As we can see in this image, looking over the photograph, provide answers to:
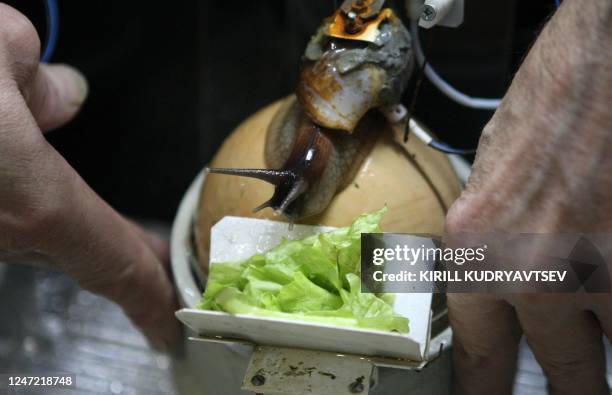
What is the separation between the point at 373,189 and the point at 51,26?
2.30ft

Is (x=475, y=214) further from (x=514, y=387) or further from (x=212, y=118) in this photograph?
(x=212, y=118)

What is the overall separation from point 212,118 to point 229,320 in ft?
2.69

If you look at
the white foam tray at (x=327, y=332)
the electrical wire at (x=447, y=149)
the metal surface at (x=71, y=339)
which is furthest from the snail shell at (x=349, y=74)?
the metal surface at (x=71, y=339)

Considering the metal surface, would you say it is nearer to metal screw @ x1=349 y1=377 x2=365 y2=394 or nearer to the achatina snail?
the achatina snail

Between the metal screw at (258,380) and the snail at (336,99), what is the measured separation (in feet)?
0.63

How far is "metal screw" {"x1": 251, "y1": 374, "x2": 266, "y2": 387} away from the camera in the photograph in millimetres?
791

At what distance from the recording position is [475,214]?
77 centimetres

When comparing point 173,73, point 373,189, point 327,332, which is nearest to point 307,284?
point 327,332

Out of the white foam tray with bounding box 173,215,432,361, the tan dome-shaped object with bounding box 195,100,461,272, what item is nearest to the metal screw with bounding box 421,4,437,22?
the tan dome-shaped object with bounding box 195,100,461,272

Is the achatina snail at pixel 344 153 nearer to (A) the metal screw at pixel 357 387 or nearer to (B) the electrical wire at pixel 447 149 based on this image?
(B) the electrical wire at pixel 447 149

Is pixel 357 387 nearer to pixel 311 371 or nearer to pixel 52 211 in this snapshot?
pixel 311 371

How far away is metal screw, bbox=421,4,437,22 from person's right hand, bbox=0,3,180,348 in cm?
48

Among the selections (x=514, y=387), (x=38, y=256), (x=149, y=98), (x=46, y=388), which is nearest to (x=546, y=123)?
(x=514, y=387)

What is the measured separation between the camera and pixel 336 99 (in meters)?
0.90
